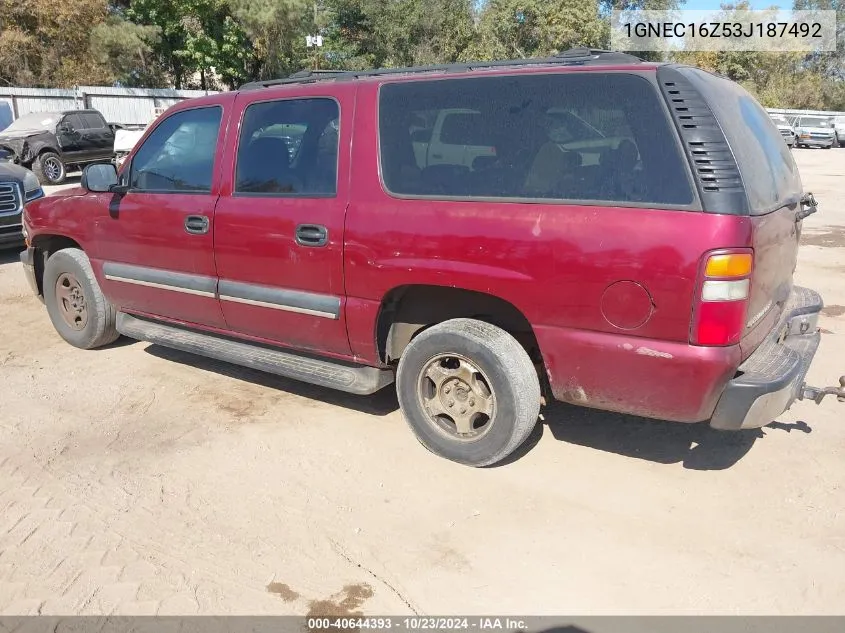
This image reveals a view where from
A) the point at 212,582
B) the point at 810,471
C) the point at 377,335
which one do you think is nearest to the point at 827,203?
the point at 810,471

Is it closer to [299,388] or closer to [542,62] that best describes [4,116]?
[299,388]

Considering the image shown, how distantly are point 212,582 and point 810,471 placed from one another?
2952 millimetres

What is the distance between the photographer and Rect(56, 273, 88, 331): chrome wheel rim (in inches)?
221

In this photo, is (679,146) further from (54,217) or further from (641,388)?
(54,217)

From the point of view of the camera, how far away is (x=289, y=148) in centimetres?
423

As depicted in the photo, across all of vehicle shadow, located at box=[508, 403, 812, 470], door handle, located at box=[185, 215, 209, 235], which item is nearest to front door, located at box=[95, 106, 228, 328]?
door handle, located at box=[185, 215, 209, 235]

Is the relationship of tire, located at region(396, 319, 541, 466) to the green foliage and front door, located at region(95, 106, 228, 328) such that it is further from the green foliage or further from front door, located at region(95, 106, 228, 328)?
the green foliage

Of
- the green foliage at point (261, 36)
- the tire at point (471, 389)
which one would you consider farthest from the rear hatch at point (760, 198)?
the green foliage at point (261, 36)

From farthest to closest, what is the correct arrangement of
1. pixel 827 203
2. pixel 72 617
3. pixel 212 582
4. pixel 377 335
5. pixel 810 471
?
pixel 827 203 < pixel 377 335 < pixel 810 471 < pixel 212 582 < pixel 72 617

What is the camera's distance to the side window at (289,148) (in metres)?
4.02

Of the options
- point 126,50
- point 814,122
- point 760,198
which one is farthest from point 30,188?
point 814,122

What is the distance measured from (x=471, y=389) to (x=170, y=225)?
90.5 inches

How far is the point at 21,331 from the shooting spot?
637 centimetres

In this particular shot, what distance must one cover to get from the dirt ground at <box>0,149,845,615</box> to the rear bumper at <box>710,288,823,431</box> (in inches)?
19.8
